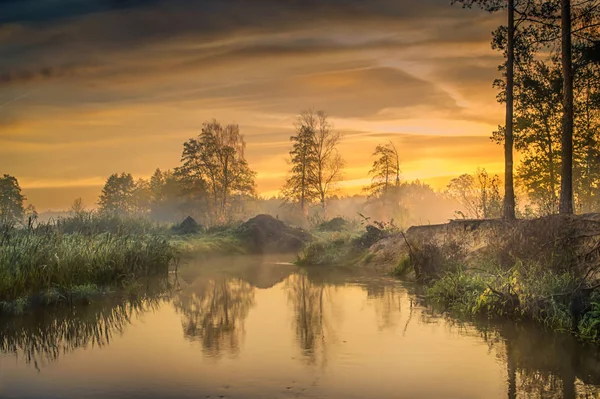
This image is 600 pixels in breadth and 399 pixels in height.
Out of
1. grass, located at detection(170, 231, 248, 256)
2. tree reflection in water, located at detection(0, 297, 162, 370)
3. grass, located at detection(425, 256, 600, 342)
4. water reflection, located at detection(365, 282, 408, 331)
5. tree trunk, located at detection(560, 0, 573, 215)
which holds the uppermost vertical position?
tree trunk, located at detection(560, 0, 573, 215)

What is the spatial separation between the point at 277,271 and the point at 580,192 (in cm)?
2703

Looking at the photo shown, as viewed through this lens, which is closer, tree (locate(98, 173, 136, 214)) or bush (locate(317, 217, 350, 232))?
bush (locate(317, 217, 350, 232))

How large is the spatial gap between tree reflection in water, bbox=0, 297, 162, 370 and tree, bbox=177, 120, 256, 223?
177 feet

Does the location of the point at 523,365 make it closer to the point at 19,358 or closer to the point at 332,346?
the point at 332,346

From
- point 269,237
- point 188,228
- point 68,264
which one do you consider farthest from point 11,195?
point 68,264

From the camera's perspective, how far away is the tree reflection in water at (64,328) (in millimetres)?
12609

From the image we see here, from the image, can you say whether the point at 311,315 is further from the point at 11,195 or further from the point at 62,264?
the point at 11,195

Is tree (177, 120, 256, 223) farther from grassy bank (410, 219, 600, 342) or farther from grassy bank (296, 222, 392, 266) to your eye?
grassy bank (410, 219, 600, 342)

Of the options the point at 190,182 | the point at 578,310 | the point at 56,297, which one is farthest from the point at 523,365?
the point at 190,182

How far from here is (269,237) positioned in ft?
152

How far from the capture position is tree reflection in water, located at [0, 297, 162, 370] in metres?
12.6

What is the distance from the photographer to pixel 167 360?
11477 millimetres

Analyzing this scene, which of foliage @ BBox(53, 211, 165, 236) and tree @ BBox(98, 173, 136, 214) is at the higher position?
tree @ BBox(98, 173, 136, 214)

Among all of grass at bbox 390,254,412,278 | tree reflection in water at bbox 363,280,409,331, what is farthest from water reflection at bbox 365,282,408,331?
grass at bbox 390,254,412,278
